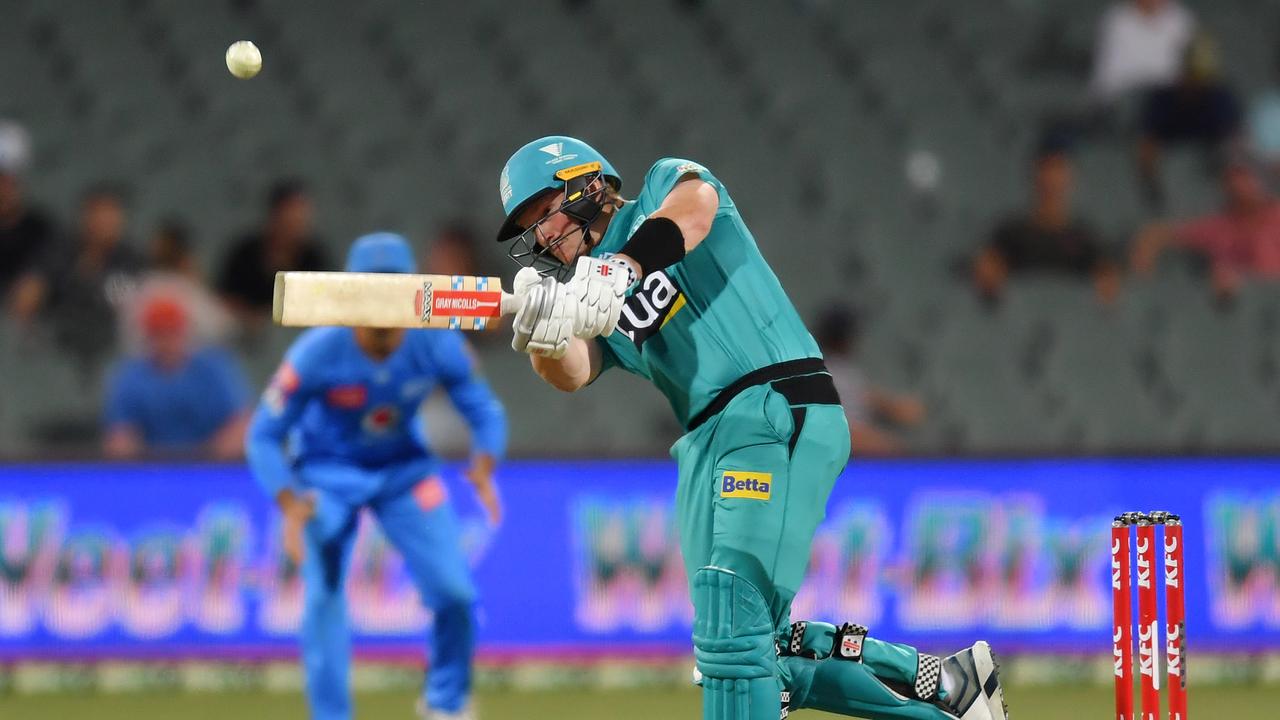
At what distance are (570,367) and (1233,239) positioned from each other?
7.92 metres

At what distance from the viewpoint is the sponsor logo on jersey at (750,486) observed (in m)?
4.95

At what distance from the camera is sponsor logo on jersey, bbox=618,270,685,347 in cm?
508

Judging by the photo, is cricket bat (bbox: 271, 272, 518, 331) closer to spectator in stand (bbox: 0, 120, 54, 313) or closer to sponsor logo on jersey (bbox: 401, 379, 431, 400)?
sponsor logo on jersey (bbox: 401, 379, 431, 400)

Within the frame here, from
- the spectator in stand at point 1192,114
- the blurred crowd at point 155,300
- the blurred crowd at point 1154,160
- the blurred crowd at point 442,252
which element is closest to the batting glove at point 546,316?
the blurred crowd at point 442,252

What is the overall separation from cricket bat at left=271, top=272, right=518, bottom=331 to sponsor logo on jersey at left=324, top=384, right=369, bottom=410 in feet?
9.79

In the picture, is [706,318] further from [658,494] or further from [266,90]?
[266,90]

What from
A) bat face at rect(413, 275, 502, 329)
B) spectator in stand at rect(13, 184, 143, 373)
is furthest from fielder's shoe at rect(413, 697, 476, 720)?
spectator in stand at rect(13, 184, 143, 373)

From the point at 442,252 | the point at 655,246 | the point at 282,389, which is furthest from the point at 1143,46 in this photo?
the point at 655,246

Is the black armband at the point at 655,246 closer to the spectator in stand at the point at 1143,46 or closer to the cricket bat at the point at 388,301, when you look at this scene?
the cricket bat at the point at 388,301

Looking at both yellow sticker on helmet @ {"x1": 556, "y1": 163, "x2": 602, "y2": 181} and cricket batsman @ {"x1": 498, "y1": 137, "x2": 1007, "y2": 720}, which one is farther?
yellow sticker on helmet @ {"x1": 556, "y1": 163, "x2": 602, "y2": 181}

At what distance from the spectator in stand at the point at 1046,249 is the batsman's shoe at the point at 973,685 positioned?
6482mm

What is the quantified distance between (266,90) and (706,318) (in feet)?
27.4

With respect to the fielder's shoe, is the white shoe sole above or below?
below

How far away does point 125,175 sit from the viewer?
471 inches
